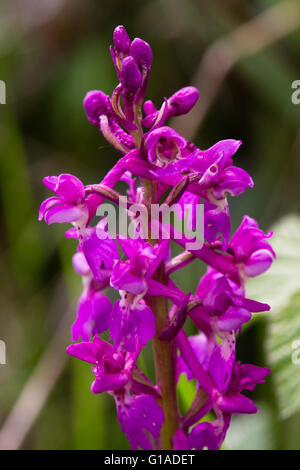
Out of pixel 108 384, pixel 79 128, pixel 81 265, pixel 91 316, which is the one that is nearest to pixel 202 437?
pixel 108 384

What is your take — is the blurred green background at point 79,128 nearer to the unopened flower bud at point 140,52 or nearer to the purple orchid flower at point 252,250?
the purple orchid flower at point 252,250

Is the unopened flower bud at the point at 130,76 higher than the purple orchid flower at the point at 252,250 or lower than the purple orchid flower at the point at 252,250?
higher

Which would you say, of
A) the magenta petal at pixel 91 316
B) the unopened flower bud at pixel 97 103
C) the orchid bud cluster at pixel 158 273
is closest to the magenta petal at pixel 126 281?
the orchid bud cluster at pixel 158 273

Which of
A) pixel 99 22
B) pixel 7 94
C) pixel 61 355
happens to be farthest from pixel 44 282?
pixel 99 22

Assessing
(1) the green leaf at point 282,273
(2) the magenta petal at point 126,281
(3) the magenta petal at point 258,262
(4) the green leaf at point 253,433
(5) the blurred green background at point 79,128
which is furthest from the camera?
(5) the blurred green background at point 79,128

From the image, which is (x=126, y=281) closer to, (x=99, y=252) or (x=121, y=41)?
(x=99, y=252)
